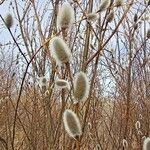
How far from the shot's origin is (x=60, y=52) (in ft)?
4.79

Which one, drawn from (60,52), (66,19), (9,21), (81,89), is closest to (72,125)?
(81,89)

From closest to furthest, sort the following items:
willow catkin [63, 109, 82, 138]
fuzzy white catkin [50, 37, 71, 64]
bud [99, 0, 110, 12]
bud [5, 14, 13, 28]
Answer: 1. willow catkin [63, 109, 82, 138]
2. fuzzy white catkin [50, 37, 71, 64]
3. bud [99, 0, 110, 12]
4. bud [5, 14, 13, 28]

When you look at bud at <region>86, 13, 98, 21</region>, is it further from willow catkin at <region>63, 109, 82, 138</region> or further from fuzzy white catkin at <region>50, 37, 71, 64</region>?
willow catkin at <region>63, 109, 82, 138</region>

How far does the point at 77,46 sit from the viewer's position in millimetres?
3604

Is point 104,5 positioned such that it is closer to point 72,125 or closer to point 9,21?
point 9,21

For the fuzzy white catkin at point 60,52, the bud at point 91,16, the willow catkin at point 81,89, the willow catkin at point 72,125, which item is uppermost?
the bud at point 91,16

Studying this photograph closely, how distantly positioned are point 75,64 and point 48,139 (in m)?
0.83

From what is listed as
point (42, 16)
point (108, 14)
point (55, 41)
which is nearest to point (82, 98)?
point (55, 41)

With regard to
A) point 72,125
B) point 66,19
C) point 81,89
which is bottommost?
point 72,125

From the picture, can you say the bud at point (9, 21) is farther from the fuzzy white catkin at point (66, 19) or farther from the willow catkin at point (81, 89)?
the willow catkin at point (81, 89)

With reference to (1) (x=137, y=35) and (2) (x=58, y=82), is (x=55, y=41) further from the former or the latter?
(1) (x=137, y=35)

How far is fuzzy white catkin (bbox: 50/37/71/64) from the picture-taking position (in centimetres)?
145

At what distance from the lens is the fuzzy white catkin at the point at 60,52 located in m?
1.45

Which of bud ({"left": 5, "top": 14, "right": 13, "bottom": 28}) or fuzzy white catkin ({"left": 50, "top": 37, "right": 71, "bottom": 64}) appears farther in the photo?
bud ({"left": 5, "top": 14, "right": 13, "bottom": 28})
